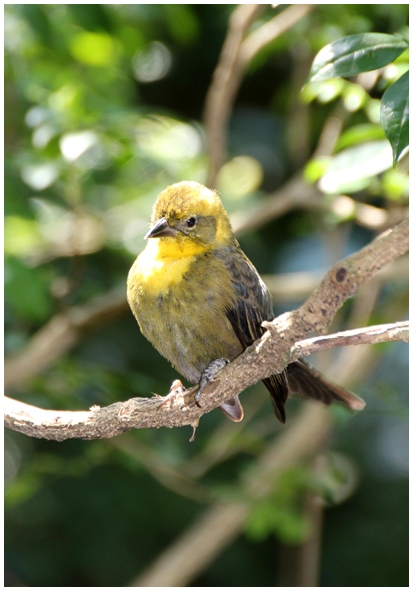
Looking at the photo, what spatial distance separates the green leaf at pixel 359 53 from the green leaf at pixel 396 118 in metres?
0.17

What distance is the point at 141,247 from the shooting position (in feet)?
13.7

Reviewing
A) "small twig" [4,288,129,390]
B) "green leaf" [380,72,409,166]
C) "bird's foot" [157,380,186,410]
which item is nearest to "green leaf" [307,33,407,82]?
"green leaf" [380,72,409,166]

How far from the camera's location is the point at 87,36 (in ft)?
14.0

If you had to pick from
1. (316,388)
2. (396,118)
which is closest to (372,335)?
(396,118)

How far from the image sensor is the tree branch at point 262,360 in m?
1.67

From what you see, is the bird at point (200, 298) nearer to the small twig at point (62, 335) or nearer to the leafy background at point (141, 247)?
the leafy background at point (141, 247)

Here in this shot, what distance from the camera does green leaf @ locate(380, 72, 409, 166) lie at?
65.1 inches

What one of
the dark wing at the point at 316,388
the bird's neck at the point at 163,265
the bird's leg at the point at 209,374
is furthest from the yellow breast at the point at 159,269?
the dark wing at the point at 316,388

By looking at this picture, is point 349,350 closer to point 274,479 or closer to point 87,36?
point 274,479

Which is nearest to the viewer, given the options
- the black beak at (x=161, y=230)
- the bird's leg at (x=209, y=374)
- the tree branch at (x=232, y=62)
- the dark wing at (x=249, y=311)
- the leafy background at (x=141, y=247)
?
the bird's leg at (x=209, y=374)

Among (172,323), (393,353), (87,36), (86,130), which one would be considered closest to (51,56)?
(87,36)

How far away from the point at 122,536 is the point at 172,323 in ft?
9.25

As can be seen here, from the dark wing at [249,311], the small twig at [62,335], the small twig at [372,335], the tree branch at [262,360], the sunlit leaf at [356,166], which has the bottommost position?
the small twig at [372,335]

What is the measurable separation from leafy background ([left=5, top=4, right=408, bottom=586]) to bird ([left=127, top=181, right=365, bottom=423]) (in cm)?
49
